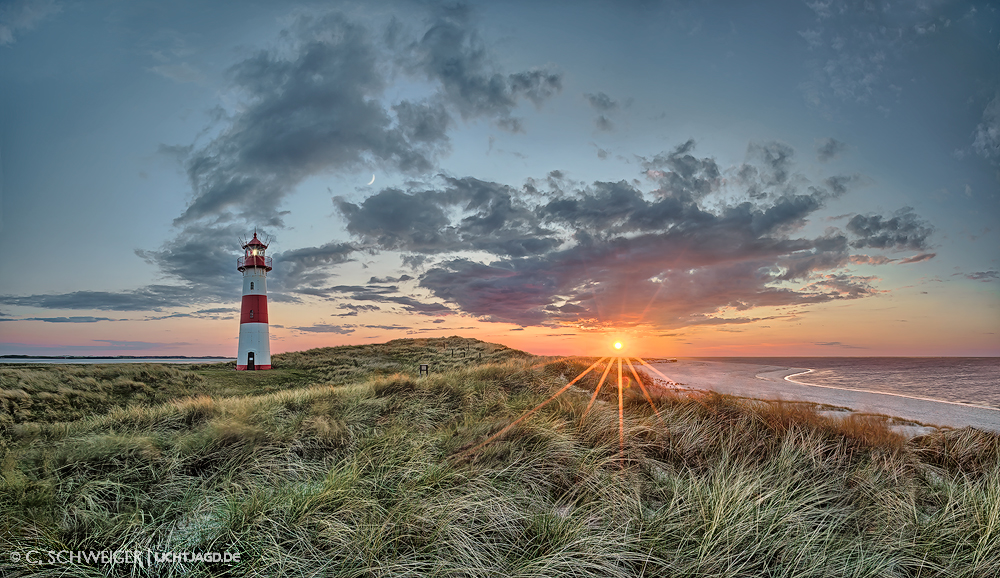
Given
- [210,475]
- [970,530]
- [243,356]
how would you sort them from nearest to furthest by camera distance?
[970,530] → [210,475] → [243,356]

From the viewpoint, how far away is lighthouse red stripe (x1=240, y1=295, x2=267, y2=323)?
3153cm

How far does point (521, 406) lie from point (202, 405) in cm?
624

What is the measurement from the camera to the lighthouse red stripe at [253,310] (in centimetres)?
3153

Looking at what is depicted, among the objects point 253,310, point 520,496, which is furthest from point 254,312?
point 520,496

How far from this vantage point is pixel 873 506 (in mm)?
4176

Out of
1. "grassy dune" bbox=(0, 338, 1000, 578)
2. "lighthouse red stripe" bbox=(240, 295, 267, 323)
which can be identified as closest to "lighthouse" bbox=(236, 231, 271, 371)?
"lighthouse red stripe" bbox=(240, 295, 267, 323)

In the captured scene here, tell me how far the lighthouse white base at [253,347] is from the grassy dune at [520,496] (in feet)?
82.1

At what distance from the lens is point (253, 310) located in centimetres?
3166

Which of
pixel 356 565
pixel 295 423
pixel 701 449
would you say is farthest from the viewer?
pixel 295 423

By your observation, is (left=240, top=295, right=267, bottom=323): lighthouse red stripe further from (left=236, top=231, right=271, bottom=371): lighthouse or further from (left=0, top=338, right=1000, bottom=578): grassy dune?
(left=0, top=338, right=1000, bottom=578): grassy dune

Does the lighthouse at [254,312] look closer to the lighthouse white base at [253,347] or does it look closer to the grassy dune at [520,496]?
the lighthouse white base at [253,347]

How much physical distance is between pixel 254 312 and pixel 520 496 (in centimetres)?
3307

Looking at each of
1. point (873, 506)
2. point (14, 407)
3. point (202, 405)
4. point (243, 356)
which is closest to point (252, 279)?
point (243, 356)

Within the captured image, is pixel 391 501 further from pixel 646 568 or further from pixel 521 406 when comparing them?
pixel 521 406
